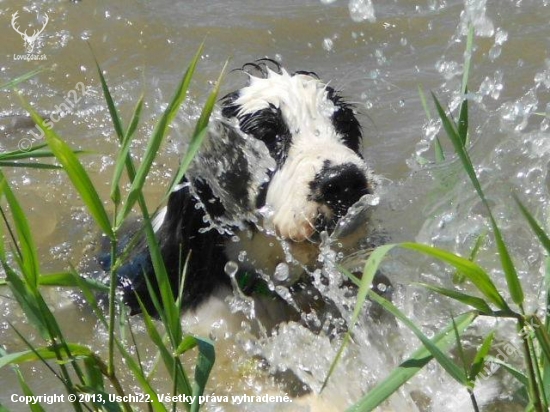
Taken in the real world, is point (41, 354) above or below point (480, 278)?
below

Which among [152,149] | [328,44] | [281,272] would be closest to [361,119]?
[328,44]

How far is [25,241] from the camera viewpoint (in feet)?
6.56

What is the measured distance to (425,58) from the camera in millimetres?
5848

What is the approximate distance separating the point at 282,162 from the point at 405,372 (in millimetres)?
1755

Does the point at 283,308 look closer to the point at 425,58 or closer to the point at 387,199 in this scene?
the point at 387,199

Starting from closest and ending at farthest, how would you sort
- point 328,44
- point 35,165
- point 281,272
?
1. point 35,165
2. point 281,272
3. point 328,44

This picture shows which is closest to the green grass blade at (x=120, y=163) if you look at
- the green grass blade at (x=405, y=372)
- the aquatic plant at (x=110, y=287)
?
the aquatic plant at (x=110, y=287)

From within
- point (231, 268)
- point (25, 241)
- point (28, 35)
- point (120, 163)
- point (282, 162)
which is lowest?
point (28, 35)

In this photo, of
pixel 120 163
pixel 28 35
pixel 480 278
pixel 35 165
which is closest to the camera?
pixel 480 278

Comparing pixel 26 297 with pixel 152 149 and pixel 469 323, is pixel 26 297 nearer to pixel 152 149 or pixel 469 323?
pixel 152 149

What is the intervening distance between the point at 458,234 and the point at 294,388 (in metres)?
0.85

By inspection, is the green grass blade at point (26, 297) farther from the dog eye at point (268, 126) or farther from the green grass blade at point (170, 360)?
the dog eye at point (268, 126)

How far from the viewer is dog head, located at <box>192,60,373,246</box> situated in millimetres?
3324

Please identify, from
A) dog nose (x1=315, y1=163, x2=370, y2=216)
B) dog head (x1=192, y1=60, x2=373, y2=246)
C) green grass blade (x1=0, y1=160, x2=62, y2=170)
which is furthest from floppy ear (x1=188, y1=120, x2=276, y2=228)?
green grass blade (x1=0, y1=160, x2=62, y2=170)
